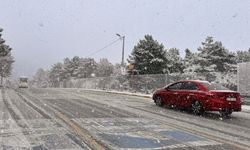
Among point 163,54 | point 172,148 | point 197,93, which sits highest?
point 163,54

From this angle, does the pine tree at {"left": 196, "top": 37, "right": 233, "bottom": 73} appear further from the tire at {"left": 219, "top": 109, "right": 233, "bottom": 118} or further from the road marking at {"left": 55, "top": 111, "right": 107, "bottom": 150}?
the road marking at {"left": 55, "top": 111, "right": 107, "bottom": 150}

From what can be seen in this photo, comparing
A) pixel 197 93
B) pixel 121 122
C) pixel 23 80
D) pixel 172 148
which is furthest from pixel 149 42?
pixel 172 148

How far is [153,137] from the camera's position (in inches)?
340

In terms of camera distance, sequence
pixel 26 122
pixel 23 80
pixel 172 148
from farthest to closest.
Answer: pixel 23 80 < pixel 26 122 < pixel 172 148

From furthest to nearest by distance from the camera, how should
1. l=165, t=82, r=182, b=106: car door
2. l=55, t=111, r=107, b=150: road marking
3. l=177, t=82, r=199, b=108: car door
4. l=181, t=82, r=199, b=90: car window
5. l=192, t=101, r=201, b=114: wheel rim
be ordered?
l=165, t=82, r=182, b=106: car door, l=181, t=82, r=199, b=90: car window, l=177, t=82, r=199, b=108: car door, l=192, t=101, r=201, b=114: wheel rim, l=55, t=111, r=107, b=150: road marking

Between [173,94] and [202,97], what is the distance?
2145mm

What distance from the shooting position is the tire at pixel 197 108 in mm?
14523

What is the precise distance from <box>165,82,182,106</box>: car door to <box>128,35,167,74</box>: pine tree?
38.5 m

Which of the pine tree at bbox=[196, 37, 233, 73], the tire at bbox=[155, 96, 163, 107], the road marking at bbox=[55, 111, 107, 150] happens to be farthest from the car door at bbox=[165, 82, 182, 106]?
the pine tree at bbox=[196, 37, 233, 73]

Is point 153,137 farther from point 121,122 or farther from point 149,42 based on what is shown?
point 149,42

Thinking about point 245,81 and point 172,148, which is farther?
point 245,81

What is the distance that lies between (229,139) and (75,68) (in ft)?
413

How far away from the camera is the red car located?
555 inches

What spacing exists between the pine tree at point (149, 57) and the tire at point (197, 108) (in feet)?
133
